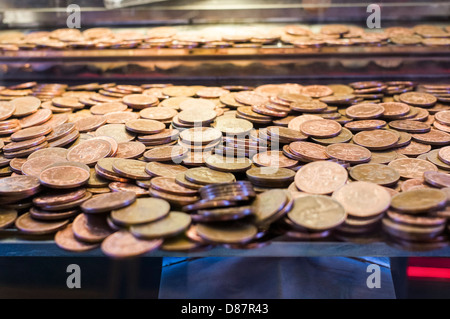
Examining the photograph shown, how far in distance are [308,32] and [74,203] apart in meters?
2.35

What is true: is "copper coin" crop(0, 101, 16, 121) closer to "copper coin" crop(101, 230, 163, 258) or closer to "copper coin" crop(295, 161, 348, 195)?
"copper coin" crop(101, 230, 163, 258)

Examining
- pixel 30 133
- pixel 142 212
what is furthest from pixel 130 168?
pixel 30 133

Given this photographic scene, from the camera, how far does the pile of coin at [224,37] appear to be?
304 cm

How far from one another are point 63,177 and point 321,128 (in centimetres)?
138

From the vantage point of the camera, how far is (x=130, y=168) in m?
1.94

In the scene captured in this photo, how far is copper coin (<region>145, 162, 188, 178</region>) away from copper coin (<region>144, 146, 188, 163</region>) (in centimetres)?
4

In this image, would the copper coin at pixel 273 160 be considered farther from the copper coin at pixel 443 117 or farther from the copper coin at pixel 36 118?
the copper coin at pixel 36 118

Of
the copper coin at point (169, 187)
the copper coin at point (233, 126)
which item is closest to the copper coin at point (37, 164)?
the copper coin at point (169, 187)

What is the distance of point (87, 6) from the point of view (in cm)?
354

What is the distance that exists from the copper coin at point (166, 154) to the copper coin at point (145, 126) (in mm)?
188

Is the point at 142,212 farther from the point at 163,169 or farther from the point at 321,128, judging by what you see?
the point at 321,128

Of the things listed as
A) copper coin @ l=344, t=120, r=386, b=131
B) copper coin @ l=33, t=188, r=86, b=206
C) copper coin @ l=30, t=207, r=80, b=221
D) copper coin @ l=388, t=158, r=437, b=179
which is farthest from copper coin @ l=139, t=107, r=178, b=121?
copper coin @ l=388, t=158, r=437, b=179

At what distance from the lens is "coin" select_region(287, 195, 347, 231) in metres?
1.54
